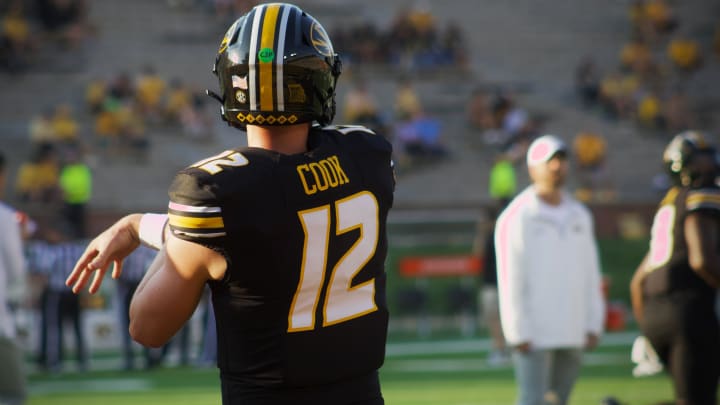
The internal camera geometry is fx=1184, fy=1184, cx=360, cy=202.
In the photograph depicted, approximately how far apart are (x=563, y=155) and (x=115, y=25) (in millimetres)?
22446

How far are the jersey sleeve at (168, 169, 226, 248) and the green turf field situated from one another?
7.93 m

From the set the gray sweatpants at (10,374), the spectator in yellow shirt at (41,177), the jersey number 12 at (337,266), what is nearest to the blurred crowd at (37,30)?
the spectator in yellow shirt at (41,177)

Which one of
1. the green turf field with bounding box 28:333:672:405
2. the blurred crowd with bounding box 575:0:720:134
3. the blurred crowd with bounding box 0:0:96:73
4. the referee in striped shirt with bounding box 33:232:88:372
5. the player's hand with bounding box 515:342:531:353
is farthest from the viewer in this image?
the blurred crowd with bounding box 575:0:720:134

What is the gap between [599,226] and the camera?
813 inches

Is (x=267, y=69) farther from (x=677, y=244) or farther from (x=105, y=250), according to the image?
(x=677, y=244)

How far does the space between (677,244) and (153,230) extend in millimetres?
4233

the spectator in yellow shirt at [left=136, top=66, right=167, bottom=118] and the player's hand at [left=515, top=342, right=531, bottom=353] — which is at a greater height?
the player's hand at [left=515, top=342, right=531, bottom=353]

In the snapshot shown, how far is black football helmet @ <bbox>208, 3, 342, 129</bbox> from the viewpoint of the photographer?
308cm

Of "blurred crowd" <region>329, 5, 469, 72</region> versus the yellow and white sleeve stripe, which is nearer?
the yellow and white sleeve stripe

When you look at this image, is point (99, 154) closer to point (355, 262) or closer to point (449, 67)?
point (449, 67)

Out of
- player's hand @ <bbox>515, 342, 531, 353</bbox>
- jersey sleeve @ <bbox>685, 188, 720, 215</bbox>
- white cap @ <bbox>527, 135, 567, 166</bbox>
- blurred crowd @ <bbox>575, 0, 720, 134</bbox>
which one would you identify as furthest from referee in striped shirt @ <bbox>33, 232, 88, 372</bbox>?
blurred crowd @ <bbox>575, 0, 720, 134</bbox>

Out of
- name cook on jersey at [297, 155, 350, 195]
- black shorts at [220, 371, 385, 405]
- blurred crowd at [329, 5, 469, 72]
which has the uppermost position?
name cook on jersey at [297, 155, 350, 195]

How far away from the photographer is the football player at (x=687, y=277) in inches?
257

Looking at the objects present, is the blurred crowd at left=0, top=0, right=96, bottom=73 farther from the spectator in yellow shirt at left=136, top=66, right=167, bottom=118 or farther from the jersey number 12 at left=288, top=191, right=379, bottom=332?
the jersey number 12 at left=288, top=191, right=379, bottom=332
